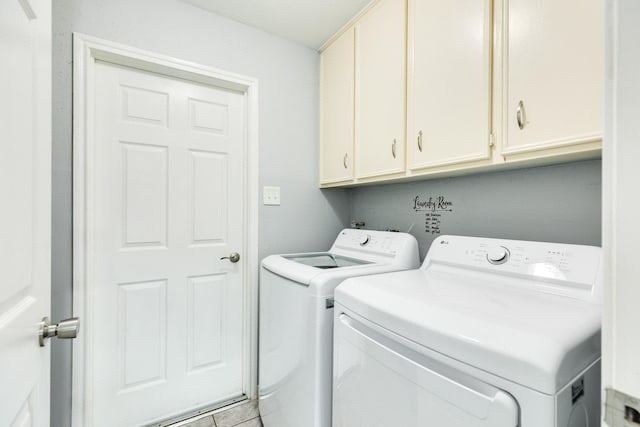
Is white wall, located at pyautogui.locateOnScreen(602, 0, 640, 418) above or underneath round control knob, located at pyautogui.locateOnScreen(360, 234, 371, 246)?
above

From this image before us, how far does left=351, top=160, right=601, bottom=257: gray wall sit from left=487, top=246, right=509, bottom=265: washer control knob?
0.26m

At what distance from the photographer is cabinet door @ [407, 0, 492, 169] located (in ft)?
3.68

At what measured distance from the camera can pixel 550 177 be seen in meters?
1.22

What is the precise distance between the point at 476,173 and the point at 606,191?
3.69 feet

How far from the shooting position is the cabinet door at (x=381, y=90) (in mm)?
1475

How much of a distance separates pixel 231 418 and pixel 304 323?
1035mm

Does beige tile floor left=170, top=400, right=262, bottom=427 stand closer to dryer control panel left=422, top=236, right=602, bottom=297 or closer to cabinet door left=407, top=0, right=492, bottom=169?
dryer control panel left=422, top=236, right=602, bottom=297

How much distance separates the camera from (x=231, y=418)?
5.58 feet

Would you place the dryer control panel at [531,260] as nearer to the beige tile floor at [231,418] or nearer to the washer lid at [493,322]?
the washer lid at [493,322]

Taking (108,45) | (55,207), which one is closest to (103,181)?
(55,207)

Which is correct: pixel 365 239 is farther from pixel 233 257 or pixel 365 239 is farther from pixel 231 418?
pixel 231 418

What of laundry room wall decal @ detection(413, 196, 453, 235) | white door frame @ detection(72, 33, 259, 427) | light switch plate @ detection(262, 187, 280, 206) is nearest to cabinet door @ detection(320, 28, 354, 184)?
light switch plate @ detection(262, 187, 280, 206)

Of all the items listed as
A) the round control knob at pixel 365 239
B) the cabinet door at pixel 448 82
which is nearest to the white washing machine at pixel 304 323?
the round control knob at pixel 365 239

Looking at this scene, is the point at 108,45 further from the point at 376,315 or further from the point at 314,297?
the point at 376,315
